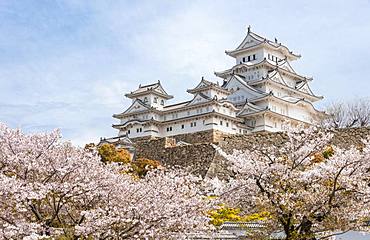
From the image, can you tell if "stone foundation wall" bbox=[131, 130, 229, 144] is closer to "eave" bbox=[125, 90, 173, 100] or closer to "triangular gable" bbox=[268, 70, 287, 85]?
"eave" bbox=[125, 90, 173, 100]

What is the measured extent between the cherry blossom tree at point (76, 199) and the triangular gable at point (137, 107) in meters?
26.3

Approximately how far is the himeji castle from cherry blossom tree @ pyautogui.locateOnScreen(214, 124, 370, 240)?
22391 mm

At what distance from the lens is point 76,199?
802 centimetres

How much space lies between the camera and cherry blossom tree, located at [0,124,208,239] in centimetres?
727

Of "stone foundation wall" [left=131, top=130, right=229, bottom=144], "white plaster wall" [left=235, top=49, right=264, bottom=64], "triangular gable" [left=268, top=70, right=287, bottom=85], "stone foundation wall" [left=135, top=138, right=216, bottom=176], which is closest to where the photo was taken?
"stone foundation wall" [left=135, top=138, right=216, bottom=176]

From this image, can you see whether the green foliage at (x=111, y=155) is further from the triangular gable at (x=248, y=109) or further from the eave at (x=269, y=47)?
the eave at (x=269, y=47)

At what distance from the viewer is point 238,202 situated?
898 centimetres

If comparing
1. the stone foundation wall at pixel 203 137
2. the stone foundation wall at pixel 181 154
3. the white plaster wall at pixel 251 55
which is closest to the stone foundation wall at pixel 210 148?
the stone foundation wall at pixel 181 154

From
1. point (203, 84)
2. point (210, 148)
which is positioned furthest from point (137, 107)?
point (210, 148)

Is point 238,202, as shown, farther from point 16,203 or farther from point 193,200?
point 16,203

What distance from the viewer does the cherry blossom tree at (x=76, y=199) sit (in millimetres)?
7266

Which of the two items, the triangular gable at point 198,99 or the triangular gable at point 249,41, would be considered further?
the triangular gable at point 249,41

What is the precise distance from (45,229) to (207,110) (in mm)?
24999

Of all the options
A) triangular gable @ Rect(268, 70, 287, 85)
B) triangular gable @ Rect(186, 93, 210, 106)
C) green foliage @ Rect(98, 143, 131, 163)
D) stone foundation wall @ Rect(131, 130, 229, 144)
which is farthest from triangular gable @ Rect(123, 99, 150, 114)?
green foliage @ Rect(98, 143, 131, 163)
